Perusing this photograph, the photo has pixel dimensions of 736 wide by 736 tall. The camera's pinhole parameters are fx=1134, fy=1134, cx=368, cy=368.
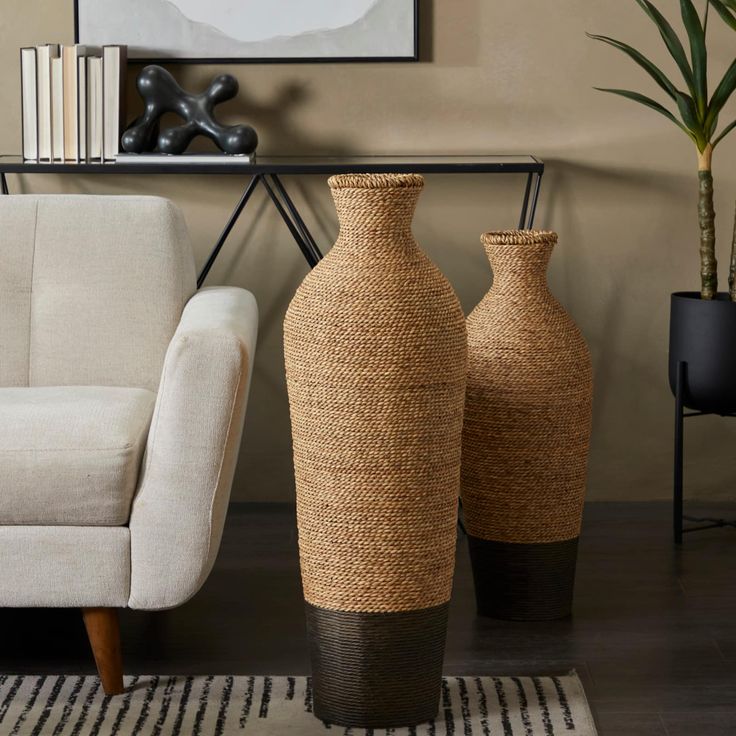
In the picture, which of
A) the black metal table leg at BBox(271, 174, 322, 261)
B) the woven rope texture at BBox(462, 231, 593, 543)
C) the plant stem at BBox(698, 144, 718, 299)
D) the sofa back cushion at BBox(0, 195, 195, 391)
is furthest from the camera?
the black metal table leg at BBox(271, 174, 322, 261)

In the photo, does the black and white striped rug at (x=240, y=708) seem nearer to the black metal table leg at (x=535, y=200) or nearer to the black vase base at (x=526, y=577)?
the black vase base at (x=526, y=577)

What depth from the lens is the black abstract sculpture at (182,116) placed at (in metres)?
2.66

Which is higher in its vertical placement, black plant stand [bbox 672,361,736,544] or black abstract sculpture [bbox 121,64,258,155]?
black abstract sculpture [bbox 121,64,258,155]

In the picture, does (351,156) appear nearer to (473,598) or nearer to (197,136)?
(197,136)

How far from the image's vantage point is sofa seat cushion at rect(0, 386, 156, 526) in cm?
183

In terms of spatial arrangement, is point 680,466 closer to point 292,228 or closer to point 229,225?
point 292,228

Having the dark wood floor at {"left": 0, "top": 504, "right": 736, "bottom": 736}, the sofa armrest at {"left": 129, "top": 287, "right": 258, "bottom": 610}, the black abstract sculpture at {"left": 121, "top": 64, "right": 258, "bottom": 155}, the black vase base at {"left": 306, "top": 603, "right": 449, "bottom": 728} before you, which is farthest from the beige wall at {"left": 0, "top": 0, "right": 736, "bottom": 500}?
the black vase base at {"left": 306, "top": 603, "right": 449, "bottom": 728}

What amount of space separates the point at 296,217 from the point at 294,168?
0.25 m

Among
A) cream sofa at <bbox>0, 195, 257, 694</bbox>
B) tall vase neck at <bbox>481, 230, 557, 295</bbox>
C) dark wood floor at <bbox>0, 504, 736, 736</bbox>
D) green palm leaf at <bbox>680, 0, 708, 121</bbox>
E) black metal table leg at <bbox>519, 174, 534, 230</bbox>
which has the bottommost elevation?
dark wood floor at <bbox>0, 504, 736, 736</bbox>

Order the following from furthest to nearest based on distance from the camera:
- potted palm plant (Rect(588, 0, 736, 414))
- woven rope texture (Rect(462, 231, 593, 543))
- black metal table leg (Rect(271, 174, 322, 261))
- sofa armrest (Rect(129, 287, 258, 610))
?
black metal table leg (Rect(271, 174, 322, 261)) < potted palm plant (Rect(588, 0, 736, 414)) < woven rope texture (Rect(462, 231, 593, 543)) < sofa armrest (Rect(129, 287, 258, 610))

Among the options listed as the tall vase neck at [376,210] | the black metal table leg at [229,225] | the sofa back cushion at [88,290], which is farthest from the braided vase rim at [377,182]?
the black metal table leg at [229,225]

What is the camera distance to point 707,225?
2662mm

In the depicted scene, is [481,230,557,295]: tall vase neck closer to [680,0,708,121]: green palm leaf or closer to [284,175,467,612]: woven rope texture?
[284,175,467,612]: woven rope texture

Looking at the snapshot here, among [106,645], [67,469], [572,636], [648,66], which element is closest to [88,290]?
[67,469]
